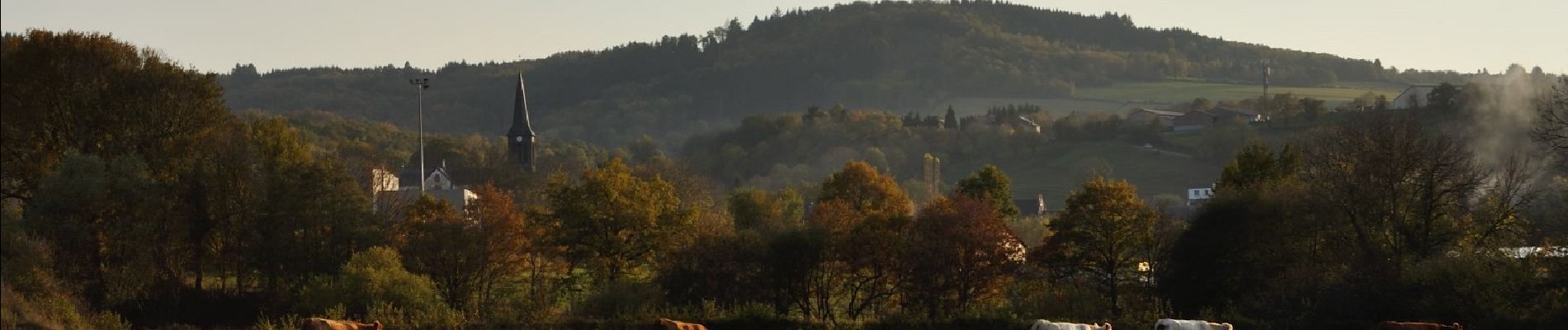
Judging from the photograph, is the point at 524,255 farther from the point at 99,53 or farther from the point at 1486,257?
the point at 1486,257

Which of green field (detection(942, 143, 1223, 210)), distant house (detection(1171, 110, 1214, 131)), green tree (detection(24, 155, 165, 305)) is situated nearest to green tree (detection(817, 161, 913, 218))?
green tree (detection(24, 155, 165, 305))

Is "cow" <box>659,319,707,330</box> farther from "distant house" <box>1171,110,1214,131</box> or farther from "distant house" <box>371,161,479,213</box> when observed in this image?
"distant house" <box>1171,110,1214,131</box>

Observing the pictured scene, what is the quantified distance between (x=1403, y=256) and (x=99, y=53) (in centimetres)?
3585


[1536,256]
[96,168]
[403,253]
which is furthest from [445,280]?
[1536,256]

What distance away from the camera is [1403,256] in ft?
141

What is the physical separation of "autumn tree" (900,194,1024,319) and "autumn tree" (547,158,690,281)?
9.94 m

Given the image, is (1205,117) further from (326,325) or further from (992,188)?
(326,325)

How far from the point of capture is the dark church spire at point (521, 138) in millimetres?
141750

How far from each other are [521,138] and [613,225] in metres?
89.2

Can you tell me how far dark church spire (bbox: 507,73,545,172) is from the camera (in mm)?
141750

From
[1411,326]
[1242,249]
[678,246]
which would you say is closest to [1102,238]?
[1242,249]

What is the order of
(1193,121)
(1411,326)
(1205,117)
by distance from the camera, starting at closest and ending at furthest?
(1411,326), (1205,117), (1193,121)

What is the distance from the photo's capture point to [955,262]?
46.7 metres

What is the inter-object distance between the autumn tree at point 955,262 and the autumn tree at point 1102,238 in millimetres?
2505
